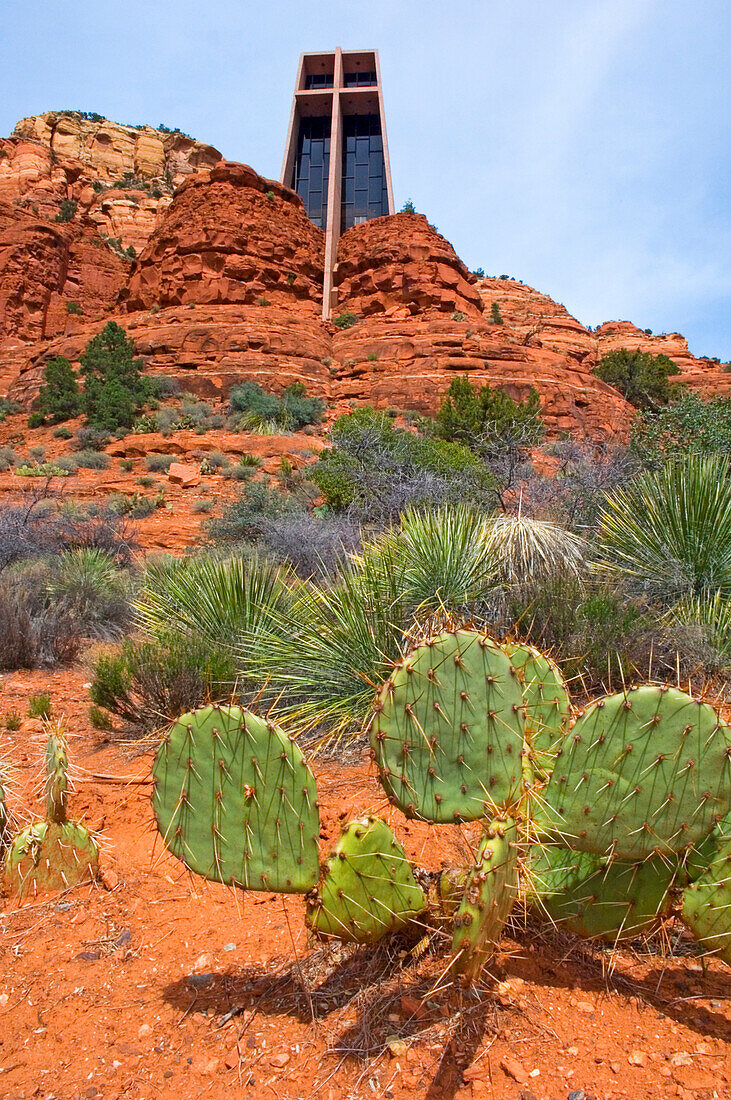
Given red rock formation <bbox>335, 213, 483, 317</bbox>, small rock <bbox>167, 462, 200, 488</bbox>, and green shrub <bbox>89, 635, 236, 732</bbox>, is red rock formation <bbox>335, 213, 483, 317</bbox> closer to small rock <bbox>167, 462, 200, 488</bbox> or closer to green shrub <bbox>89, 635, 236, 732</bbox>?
small rock <bbox>167, 462, 200, 488</bbox>

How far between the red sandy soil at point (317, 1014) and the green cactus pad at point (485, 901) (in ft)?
1.22

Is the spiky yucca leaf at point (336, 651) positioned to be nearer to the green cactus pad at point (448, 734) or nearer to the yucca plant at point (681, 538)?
the green cactus pad at point (448, 734)

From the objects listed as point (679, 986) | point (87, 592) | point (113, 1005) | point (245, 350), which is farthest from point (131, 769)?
point (245, 350)

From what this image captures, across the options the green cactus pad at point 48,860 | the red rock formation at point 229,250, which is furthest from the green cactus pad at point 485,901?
the red rock formation at point 229,250

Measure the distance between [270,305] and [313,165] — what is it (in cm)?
2017

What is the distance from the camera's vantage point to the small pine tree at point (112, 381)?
24.9 m

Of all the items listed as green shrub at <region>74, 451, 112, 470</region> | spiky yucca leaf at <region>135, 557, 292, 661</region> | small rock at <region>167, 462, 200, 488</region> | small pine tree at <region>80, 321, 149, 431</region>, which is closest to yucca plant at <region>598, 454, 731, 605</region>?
spiky yucca leaf at <region>135, 557, 292, 661</region>

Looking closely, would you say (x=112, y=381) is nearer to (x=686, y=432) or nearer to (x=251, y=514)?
(x=251, y=514)

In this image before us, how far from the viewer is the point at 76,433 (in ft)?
81.4

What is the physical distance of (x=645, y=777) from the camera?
2141 millimetres

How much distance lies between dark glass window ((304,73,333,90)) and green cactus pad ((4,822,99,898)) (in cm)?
5572

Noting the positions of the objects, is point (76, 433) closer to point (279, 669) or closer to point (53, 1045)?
point (279, 669)

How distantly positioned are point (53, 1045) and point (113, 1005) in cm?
23

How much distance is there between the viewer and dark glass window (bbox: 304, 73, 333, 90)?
4827cm
